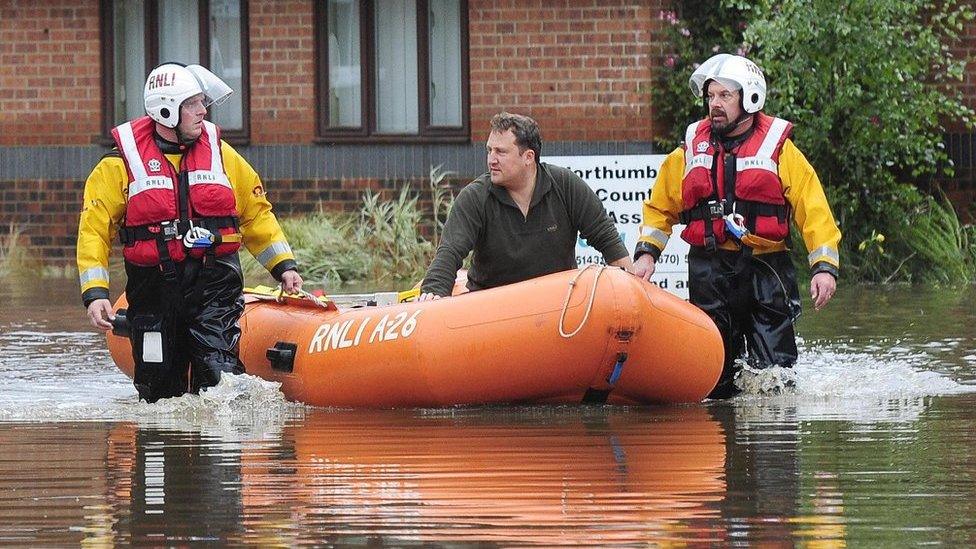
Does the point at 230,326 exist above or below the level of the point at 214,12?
below

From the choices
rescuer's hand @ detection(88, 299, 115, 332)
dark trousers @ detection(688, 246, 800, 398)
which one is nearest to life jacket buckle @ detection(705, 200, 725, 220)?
dark trousers @ detection(688, 246, 800, 398)

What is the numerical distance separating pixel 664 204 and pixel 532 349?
130cm

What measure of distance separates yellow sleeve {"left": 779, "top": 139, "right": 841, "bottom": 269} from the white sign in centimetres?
411

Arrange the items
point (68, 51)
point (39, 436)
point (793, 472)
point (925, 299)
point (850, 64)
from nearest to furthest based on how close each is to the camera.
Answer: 1. point (793, 472)
2. point (39, 436)
3. point (925, 299)
4. point (850, 64)
5. point (68, 51)

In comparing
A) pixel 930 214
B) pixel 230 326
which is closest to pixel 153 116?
pixel 230 326

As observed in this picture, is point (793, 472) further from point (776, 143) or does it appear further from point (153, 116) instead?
point (153, 116)

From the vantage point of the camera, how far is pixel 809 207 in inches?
360

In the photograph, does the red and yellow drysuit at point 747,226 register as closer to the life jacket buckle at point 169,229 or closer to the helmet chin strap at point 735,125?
the helmet chin strap at point 735,125

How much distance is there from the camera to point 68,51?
64.0 ft

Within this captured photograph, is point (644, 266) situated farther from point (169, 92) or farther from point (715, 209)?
point (169, 92)

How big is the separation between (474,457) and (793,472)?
3.95ft

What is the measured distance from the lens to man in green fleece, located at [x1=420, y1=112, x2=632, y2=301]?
30.2 ft

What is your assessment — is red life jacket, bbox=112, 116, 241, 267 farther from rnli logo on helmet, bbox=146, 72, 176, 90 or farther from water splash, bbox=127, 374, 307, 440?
water splash, bbox=127, 374, 307, 440

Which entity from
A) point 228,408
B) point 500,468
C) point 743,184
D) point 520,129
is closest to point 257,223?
point 228,408
